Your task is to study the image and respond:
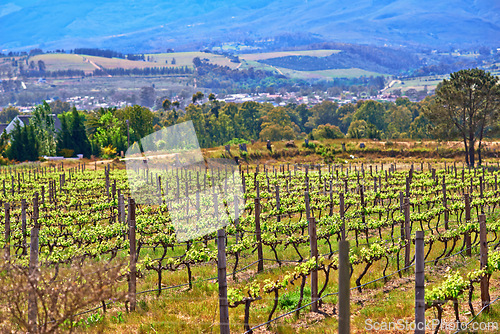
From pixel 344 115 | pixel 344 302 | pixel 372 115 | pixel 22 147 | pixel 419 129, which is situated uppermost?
pixel 344 115

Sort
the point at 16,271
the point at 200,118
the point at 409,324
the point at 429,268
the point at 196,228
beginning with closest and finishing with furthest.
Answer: the point at 16,271, the point at 409,324, the point at 429,268, the point at 196,228, the point at 200,118

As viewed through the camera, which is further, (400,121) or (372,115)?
(372,115)

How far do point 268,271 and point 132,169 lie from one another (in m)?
38.4

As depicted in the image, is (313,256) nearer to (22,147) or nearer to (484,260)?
(484,260)

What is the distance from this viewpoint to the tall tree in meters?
52.9

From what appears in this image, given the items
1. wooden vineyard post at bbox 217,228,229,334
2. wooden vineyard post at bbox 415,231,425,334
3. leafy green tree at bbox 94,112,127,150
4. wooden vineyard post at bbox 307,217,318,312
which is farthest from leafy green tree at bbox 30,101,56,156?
wooden vineyard post at bbox 415,231,425,334

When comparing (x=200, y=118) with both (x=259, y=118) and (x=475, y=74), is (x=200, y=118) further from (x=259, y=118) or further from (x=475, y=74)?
(x=475, y=74)

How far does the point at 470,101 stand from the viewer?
53312 millimetres

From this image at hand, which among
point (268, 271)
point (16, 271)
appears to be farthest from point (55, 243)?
point (16, 271)

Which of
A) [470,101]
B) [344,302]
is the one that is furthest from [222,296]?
[470,101]

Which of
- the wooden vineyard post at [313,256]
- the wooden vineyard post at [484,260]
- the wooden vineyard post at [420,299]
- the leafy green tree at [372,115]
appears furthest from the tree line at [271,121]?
the wooden vineyard post at [420,299]

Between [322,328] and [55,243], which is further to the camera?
[55,243]

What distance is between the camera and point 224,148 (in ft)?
225

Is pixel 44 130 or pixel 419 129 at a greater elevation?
pixel 44 130
